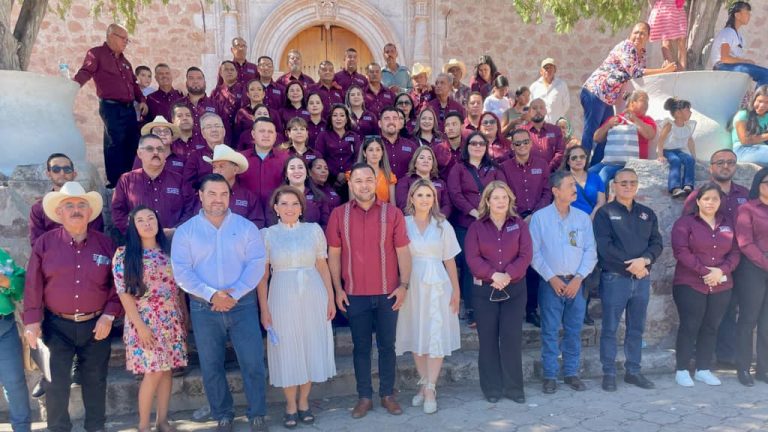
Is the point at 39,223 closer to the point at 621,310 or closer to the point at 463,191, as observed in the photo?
the point at 463,191

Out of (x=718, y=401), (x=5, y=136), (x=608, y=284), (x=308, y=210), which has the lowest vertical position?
(x=718, y=401)

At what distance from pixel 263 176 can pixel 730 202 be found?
4.07 metres

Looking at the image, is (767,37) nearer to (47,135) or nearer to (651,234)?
(651,234)

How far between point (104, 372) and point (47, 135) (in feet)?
8.29

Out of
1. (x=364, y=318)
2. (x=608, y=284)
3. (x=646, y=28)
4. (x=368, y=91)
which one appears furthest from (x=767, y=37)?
(x=364, y=318)

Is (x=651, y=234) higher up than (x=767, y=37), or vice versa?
(x=767, y=37)

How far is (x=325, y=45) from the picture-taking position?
37.8 ft

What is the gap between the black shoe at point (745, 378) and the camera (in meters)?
4.65

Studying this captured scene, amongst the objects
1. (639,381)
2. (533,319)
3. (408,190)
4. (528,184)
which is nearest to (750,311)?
(639,381)

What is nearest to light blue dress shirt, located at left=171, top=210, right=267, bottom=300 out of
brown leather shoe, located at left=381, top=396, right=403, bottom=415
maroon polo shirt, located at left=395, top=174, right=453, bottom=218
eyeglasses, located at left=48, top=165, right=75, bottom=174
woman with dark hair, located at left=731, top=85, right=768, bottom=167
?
→ eyeglasses, located at left=48, top=165, right=75, bottom=174

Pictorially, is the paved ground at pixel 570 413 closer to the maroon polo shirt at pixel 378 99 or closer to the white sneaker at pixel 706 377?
A: the white sneaker at pixel 706 377

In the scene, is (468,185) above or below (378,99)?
below

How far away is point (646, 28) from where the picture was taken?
20.3 feet

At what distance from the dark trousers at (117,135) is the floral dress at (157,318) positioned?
2780 millimetres
